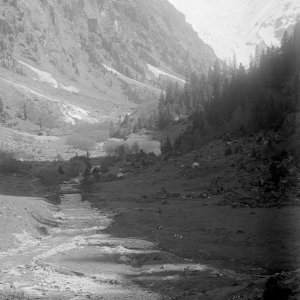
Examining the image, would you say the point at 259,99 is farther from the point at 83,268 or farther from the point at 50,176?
the point at 83,268

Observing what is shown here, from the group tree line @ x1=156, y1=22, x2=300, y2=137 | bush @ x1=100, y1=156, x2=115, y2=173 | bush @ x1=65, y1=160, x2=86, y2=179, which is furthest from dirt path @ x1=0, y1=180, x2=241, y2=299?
bush @ x1=100, y1=156, x2=115, y2=173

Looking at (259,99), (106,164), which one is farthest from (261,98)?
(106,164)

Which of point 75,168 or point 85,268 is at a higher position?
point 75,168

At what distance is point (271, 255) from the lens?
46.4m

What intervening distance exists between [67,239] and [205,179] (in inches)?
2134

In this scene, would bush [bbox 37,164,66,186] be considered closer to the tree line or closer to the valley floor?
the valley floor

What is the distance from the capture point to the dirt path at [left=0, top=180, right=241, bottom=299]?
3831 centimetres

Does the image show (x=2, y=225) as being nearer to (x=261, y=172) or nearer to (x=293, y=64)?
(x=261, y=172)

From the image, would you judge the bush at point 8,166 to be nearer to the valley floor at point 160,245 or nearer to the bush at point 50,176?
the bush at point 50,176

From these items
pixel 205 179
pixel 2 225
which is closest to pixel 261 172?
pixel 205 179

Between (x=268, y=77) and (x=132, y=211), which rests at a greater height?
(x=268, y=77)

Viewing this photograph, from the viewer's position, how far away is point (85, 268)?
152ft

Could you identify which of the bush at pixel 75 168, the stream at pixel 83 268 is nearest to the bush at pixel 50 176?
the bush at pixel 75 168

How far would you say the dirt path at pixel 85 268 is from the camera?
126 feet
